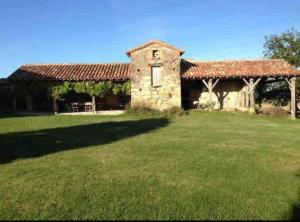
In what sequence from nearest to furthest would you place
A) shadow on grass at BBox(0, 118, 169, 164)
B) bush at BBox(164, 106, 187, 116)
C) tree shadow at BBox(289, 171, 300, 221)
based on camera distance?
tree shadow at BBox(289, 171, 300, 221)
shadow on grass at BBox(0, 118, 169, 164)
bush at BBox(164, 106, 187, 116)

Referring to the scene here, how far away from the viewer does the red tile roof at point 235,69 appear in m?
26.2

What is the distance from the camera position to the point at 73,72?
27.0 m

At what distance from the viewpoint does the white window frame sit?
26.3 meters

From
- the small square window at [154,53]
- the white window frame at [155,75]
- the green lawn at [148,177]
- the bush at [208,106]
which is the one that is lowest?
the green lawn at [148,177]

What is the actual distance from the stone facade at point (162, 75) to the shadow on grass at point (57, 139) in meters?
9.19

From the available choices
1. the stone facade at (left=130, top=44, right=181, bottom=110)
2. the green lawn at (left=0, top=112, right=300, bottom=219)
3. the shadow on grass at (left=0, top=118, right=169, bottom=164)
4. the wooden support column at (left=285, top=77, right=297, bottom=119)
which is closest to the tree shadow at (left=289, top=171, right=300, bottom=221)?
the green lawn at (left=0, top=112, right=300, bottom=219)

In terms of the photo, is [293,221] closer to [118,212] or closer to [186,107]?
[118,212]

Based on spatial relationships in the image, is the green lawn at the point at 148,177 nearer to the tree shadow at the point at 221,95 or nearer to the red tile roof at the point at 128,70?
the red tile roof at the point at 128,70

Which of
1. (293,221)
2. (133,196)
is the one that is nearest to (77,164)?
(133,196)

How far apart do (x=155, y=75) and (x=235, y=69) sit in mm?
5545

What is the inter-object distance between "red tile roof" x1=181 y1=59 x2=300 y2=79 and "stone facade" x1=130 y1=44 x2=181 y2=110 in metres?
0.98

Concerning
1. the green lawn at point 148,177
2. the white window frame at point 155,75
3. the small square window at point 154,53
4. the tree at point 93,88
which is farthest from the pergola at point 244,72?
the green lawn at point 148,177

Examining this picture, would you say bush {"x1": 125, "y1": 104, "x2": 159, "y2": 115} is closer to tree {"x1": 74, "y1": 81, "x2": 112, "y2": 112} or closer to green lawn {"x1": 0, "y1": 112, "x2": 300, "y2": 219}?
tree {"x1": 74, "y1": 81, "x2": 112, "y2": 112}

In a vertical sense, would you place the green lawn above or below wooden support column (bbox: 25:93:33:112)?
below
